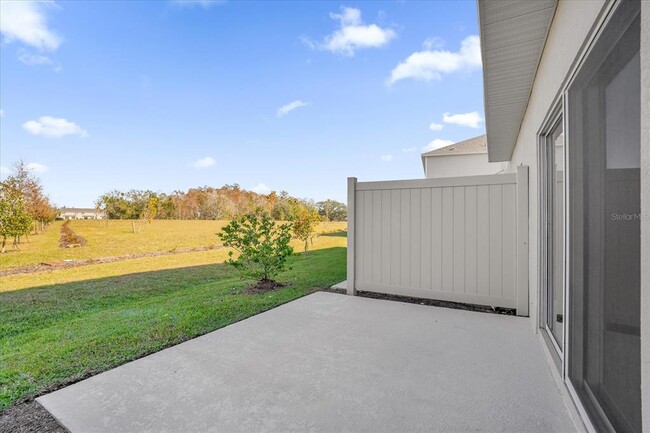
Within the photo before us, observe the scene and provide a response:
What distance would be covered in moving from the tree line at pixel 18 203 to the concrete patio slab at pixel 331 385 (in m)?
8.62

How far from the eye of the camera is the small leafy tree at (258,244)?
509 centimetres

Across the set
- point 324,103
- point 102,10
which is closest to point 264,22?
point 102,10

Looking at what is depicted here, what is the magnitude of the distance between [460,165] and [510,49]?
31.3ft

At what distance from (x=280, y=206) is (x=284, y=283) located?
931cm

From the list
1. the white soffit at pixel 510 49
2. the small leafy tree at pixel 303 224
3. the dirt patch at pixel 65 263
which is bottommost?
the dirt patch at pixel 65 263

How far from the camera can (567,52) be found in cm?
177

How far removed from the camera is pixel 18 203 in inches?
321

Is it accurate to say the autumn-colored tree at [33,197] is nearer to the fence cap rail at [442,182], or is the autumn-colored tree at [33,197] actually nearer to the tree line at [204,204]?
the tree line at [204,204]

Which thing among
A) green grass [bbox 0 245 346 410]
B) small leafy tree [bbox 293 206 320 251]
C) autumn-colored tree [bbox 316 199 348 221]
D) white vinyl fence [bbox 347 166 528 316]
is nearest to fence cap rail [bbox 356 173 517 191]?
white vinyl fence [bbox 347 166 528 316]

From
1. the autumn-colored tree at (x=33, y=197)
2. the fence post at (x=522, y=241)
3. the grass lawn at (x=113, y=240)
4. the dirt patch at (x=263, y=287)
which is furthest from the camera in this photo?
the grass lawn at (x=113, y=240)

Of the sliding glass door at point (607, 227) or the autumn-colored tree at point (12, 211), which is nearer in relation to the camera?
the sliding glass door at point (607, 227)

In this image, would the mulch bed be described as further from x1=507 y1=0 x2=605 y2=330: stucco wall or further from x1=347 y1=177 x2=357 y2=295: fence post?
x1=507 y1=0 x2=605 y2=330: stucco wall

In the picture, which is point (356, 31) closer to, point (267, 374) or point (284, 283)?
point (284, 283)
